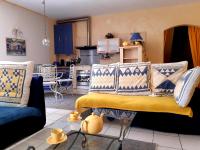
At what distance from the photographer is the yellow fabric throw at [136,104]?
6.69 feet

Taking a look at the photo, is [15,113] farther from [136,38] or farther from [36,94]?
[136,38]

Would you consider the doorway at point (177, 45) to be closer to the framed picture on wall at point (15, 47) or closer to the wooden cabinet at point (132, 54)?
the wooden cabinet at point (132, 54)

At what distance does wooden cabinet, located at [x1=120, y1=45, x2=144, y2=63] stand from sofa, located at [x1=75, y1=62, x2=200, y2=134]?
7.27 ft

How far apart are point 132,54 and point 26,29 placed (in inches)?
123

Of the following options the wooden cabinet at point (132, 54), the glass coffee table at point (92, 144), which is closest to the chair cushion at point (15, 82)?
the glass coffee table at point (92, 144)

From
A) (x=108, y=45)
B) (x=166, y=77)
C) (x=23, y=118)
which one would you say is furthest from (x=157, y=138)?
(x=108, y=45)

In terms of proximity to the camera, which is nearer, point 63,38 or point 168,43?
point 168,43

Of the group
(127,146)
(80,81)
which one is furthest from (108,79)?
(80,81)

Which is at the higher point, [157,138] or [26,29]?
[26,29]

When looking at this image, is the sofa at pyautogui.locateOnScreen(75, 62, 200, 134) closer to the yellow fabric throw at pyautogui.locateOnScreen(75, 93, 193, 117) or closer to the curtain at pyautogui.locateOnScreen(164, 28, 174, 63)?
the yellow fabric throw at pyautogui.locateOnScreen(75, 93, 193, 117)

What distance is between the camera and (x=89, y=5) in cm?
480

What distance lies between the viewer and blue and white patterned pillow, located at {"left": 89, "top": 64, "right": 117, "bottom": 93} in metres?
2.76

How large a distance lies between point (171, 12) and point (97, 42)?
→ 2.37 m

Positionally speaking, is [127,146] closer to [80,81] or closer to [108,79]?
[108,79]
